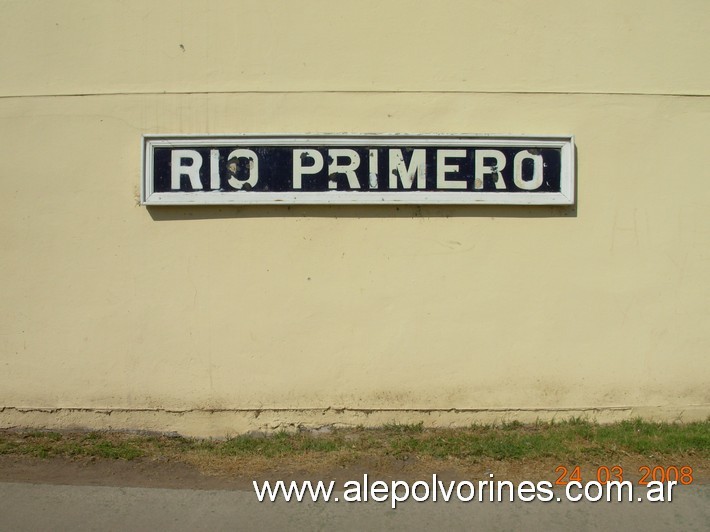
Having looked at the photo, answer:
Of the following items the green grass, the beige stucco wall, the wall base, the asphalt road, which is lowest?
the asphalt road

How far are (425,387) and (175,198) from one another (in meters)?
2.53

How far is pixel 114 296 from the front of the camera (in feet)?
17.4

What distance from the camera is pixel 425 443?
4965 millimetres

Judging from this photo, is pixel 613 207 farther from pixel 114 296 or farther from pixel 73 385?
pixel 73 385

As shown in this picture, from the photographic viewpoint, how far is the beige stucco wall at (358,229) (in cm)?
522

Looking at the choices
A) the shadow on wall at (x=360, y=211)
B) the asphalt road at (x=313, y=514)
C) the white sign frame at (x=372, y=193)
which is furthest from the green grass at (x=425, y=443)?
the white sign frame at (x=372, y=193)

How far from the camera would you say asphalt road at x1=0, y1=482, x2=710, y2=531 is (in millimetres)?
3949

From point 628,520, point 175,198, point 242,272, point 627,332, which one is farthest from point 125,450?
point 627,332

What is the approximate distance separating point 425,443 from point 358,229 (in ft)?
5.75

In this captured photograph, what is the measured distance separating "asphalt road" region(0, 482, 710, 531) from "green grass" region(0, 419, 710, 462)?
0.57 m

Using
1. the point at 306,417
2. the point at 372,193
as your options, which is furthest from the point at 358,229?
the point at 306,417
